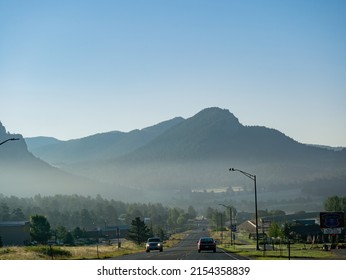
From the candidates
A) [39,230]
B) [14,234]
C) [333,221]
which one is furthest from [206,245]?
[39,230]

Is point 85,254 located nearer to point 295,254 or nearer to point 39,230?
point 295,254

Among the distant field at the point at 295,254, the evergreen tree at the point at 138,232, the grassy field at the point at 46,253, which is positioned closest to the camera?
the distant field at the point at 295,254

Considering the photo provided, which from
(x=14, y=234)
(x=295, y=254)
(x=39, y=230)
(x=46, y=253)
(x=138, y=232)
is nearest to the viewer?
(x=46, y=253)

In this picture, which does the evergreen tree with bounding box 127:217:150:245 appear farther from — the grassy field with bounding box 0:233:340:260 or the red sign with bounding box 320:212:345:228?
the red sign with bounding box 320:212:345:228

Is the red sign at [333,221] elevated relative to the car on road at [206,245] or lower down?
elevated

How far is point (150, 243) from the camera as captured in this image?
251 feet

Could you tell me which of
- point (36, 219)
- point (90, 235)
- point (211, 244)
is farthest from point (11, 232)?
point (211, 244)

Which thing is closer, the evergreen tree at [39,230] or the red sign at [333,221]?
the red sign at [333,221]

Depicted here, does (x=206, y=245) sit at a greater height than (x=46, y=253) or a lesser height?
greater

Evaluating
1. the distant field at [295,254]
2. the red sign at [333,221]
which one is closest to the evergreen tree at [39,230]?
the distant field at [295,254]

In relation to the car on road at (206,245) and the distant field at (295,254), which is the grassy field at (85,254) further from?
the car on road at (206,245)

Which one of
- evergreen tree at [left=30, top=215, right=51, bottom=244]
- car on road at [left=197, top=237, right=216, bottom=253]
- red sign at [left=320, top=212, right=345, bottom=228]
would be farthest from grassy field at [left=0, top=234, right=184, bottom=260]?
evergreen tree at [left=30, top=215, right=51, bottom=244]
